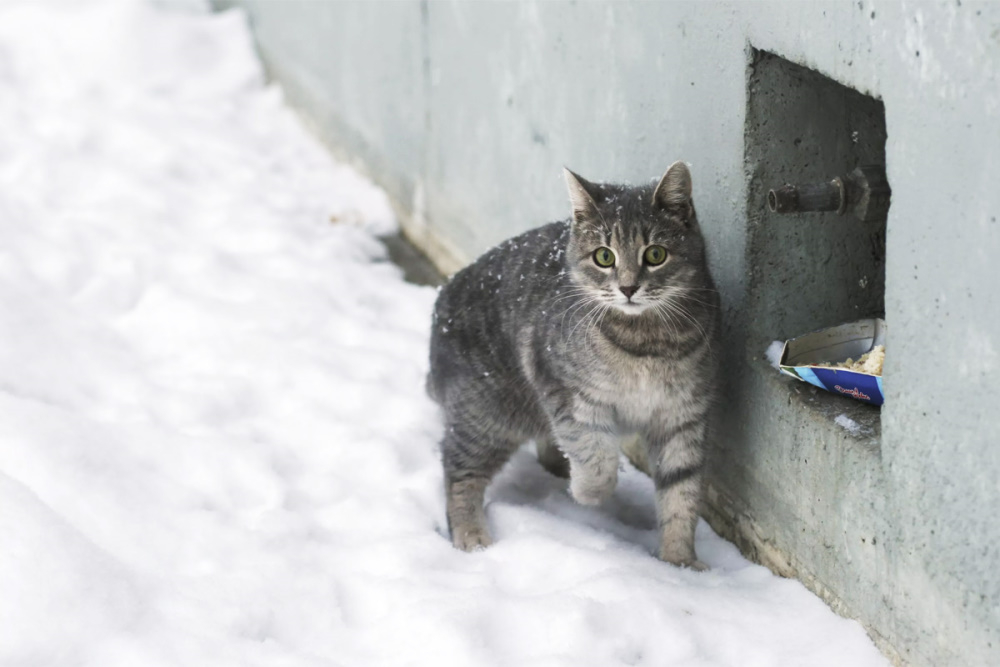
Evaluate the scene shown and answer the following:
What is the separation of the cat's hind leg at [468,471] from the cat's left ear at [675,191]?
105 centimetres

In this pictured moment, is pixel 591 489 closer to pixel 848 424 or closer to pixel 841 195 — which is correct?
pixel 848 424

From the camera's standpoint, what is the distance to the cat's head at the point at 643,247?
3.18 metres

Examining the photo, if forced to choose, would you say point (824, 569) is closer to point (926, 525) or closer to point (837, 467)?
point (837, 467)

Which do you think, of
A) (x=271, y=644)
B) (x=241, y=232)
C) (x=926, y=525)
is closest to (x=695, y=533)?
(x=926, y=525)

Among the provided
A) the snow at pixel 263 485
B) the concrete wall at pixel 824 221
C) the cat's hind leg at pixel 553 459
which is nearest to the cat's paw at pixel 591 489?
the snow at pixel 263 485

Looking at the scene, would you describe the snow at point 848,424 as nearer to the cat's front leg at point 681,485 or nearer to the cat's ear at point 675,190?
the cat's front leg at point 681,485

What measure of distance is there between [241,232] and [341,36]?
1938mm

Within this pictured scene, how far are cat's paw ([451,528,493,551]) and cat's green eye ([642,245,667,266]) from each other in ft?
3.48

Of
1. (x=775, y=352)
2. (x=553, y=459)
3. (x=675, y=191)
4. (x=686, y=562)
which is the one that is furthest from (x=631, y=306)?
(x=553, y=459)

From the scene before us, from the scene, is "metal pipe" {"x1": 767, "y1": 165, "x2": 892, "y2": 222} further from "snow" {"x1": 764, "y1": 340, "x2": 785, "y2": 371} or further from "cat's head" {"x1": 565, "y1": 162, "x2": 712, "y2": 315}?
"snow" {"x1": 764, "y1": 340, "x2": 785, "y2": 371}

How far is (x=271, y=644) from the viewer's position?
116 inches

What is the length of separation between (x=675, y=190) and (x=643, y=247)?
0.19m

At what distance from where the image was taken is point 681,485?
342cm

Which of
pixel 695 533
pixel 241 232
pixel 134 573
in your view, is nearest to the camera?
pixel 134 573
